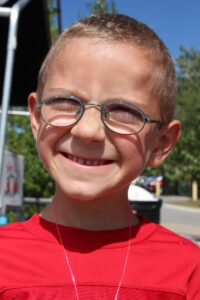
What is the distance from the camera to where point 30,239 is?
150 centimetres

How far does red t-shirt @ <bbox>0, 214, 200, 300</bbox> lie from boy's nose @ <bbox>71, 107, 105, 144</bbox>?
288 mm

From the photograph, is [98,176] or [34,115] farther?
[34,115]

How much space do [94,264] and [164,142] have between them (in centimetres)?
44

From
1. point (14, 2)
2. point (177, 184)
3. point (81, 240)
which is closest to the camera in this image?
point (81, 240)

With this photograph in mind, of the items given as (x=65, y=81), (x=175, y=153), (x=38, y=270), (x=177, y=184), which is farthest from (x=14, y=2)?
(x=177, y=184)

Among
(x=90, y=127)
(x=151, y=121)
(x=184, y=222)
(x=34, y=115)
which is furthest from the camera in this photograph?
(x=184, y=222)

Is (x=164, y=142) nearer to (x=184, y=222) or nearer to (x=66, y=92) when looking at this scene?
(x=66, y=92)

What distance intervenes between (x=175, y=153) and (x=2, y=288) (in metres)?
24.0

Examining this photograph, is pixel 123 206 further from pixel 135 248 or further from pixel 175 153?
pixel 175 153

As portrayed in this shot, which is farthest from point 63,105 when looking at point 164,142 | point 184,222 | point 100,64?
point 184,222

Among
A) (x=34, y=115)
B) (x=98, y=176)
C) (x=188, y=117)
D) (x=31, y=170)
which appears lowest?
(x=188, y=117)

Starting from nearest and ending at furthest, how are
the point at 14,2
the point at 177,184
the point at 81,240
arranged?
1. the point at 81,240
2. the point at 14,2
3. the point at 177,184

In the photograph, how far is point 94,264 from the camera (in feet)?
4.74

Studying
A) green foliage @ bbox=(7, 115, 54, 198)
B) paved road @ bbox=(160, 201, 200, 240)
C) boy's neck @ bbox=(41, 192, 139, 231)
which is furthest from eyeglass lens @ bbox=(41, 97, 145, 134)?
paved road @ bbox=(160, 201, 200, 240)
